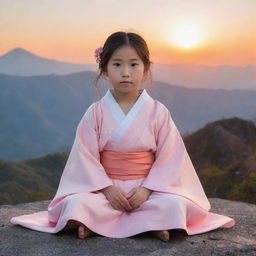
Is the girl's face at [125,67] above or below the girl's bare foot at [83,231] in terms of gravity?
above

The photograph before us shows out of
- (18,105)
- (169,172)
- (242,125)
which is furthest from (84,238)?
(18,105)

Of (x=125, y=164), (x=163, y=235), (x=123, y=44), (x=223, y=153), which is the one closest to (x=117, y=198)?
(x=125, y=164)

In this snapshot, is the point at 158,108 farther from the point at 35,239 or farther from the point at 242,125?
the point at 242,125

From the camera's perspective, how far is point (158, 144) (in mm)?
3467

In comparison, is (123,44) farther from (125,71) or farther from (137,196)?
(137,196)

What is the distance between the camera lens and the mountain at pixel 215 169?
8.97 metres

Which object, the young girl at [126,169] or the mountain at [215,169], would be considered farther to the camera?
the mountain at [215,169]

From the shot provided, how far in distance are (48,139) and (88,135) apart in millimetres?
46638

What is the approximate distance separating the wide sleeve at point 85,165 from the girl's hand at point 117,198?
5 centimetres

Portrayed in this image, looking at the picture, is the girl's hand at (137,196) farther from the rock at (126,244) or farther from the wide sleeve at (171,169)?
the rock at (126,244)

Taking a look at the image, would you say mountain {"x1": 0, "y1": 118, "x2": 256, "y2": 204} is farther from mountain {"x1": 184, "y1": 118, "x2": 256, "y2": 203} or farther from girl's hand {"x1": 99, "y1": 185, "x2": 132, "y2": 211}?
girl's hand {"x1": 99, "y1": 185, "x2": 132, "y2": 211}

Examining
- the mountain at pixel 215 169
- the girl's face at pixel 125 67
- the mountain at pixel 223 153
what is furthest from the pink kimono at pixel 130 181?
the mountain at pixel 223 153

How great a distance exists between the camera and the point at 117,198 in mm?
3223

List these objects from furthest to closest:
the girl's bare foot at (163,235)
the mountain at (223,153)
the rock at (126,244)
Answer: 1. the mountain at (223,153)
2. the girl's bare foot at (163,235)
3. the rock at (126,244)
